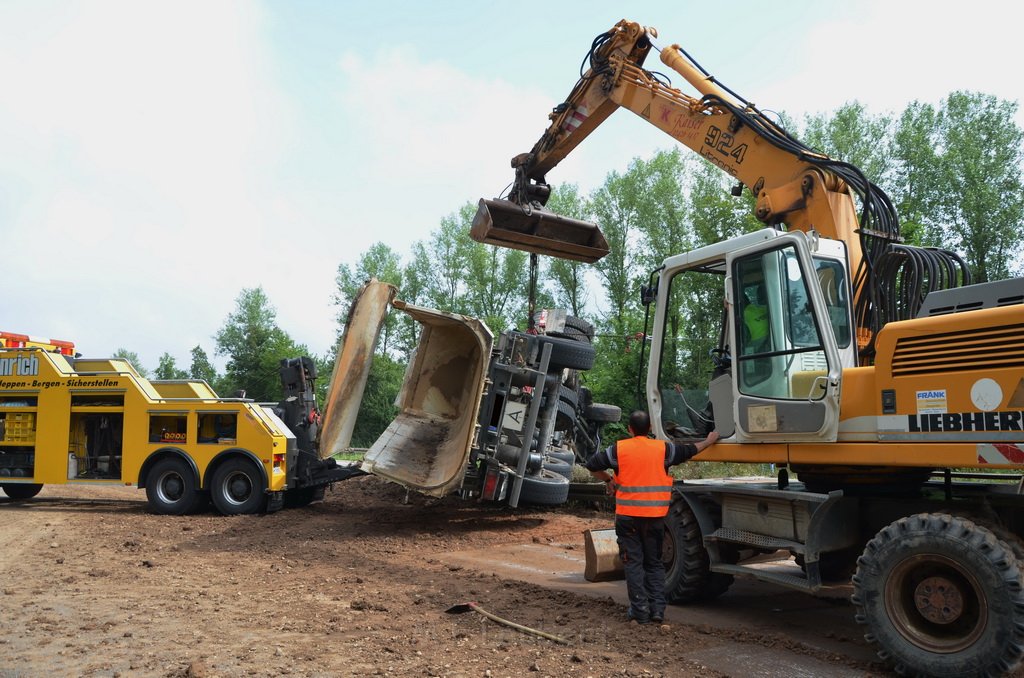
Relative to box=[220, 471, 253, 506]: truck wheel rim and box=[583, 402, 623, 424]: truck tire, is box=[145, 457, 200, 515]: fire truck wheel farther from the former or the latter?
box=[583, 402, 623, 424]: truck tire

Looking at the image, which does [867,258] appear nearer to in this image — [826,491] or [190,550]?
[826,491]

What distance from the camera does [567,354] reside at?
32.5 ft

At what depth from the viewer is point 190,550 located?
9055 mm

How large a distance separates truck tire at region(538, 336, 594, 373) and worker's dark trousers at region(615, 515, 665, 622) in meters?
4.01

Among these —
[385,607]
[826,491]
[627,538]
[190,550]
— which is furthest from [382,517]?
[826,491]

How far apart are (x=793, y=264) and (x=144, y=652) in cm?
479

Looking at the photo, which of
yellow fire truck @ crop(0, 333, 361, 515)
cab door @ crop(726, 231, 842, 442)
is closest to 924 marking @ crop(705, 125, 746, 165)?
cab door @ crop(726, 231, 842, 442)

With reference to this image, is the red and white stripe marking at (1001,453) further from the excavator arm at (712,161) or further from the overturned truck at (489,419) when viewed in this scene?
the overturned truck at (489,419)

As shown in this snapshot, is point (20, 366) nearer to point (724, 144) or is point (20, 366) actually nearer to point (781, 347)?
point (724, 144)

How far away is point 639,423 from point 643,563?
100 cm

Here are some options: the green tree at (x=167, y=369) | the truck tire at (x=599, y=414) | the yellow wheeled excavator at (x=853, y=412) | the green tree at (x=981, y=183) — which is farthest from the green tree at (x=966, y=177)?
the green tree at (x=167, y=369)

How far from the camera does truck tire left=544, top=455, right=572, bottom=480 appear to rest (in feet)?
33.8

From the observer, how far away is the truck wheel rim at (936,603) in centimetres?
450

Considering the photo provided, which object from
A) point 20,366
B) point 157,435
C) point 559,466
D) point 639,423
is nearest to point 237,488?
point 157,435
